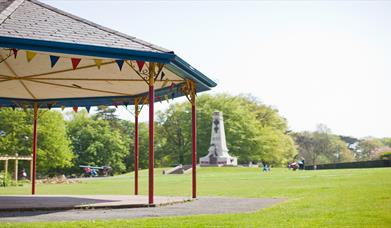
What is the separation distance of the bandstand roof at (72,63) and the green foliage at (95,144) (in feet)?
165

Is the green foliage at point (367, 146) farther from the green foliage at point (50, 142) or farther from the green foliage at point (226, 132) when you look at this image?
the green foliage at point (50, 142)

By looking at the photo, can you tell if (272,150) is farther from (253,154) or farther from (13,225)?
(13,225)

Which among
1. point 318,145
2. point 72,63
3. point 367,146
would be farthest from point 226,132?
point 367,146

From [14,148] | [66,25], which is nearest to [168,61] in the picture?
[66,25]

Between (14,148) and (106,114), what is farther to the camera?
(106,114)

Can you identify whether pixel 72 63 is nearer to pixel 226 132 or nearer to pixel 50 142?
pixel 50 142

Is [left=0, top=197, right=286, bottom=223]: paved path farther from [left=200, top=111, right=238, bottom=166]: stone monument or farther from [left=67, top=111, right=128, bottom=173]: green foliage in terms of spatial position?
[left=67, top=111, right=128, bottom=173]: green foliage

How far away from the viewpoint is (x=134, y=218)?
31.9 ft

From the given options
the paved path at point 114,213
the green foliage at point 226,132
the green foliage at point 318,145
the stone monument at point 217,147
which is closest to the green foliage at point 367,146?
the green foliage at point 318,145

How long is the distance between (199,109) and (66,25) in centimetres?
6320

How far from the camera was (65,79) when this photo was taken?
18078 millimetres

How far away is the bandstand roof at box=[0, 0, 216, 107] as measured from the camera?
458 inches

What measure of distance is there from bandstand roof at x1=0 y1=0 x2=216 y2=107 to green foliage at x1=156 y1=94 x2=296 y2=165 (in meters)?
53.4

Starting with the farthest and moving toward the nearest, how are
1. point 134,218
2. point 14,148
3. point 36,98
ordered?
1. point 14,148
2. point 36,98
3. point 134,218
